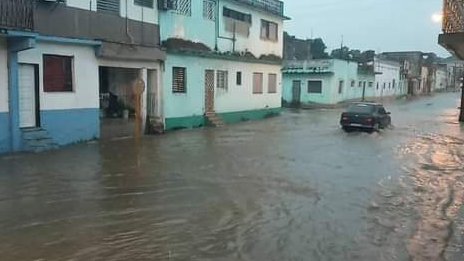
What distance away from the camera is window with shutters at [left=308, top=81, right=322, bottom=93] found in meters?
48.7

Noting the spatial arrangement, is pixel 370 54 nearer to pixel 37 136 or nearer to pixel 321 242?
pixel 37 136

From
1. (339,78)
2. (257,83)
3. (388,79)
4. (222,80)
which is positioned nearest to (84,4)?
(222,80)

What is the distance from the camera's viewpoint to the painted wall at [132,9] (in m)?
18.2

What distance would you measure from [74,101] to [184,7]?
8105mm

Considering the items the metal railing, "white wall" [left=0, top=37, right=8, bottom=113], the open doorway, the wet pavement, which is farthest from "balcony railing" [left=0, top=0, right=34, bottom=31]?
the metal railing

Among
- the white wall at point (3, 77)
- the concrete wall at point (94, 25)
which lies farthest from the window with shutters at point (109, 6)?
the white wall at point (3, 77)

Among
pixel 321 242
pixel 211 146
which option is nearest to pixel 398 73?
pixel 211 146

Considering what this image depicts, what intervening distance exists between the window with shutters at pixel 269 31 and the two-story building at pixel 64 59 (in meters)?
11.3

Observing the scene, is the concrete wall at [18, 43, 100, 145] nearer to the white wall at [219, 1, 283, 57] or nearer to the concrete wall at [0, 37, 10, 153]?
the concrete wall at [0, 37, 10, 153]

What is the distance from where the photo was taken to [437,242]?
25.1ft

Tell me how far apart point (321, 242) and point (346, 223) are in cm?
122

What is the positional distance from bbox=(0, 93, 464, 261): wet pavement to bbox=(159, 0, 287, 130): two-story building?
6.55 meters

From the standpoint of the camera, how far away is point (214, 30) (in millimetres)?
26875

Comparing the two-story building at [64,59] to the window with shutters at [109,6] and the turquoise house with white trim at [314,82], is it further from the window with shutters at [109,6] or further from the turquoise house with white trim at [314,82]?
the turquoise house with white trim at [314,82]
